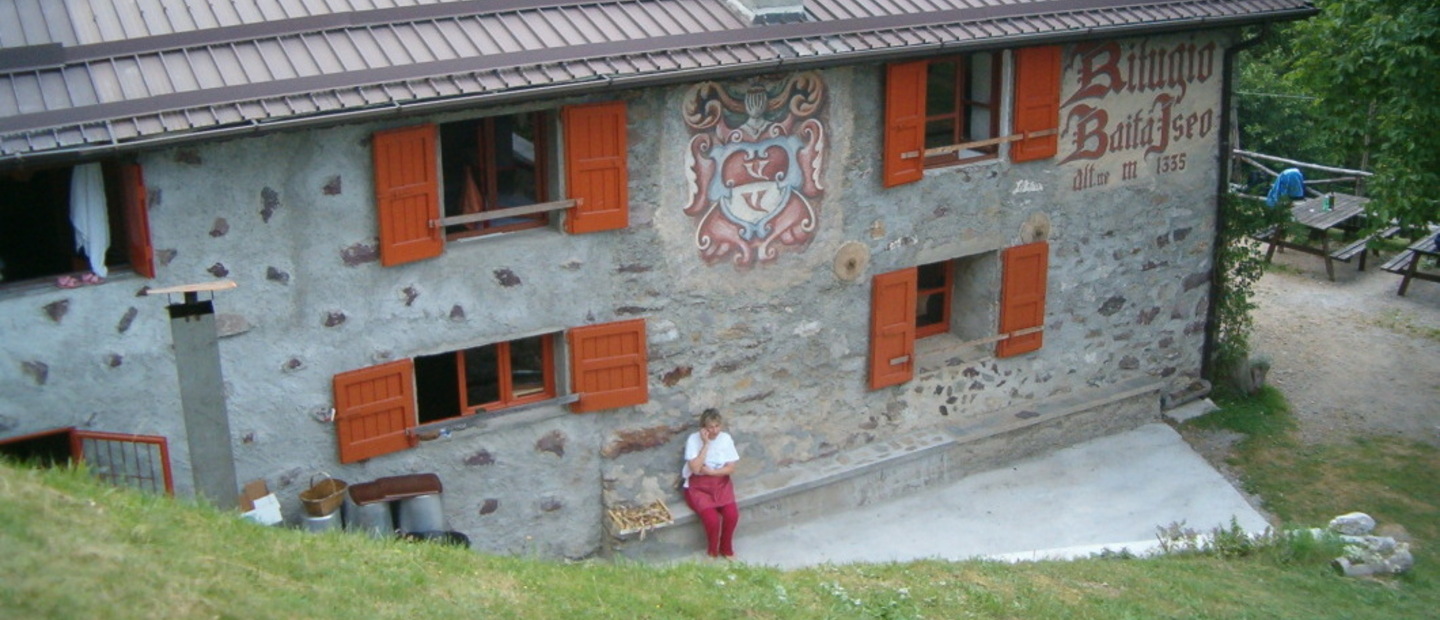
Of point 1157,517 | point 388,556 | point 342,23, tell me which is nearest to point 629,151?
point 342,23

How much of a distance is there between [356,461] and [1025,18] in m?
6.22

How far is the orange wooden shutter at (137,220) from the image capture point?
31.1ft

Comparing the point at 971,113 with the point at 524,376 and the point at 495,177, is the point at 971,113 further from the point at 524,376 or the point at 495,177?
the point at 524,376

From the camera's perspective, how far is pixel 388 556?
339 inches

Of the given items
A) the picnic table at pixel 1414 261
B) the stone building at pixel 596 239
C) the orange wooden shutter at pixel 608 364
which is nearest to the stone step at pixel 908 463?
the stone building at pixel 596 239

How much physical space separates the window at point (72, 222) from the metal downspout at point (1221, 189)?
963cm

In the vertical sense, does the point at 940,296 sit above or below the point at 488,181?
below

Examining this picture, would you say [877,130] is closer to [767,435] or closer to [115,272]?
[767,435]

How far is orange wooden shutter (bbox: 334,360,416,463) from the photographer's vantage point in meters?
10.6

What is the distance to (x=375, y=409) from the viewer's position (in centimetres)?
→ 1077

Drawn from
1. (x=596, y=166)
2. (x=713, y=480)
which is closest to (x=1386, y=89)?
(x=713, y=480)

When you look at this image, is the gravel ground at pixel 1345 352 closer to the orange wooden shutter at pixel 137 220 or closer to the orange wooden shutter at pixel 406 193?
the orange wooden shutter at pixel 406 193

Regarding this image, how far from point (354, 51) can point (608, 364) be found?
301 cm

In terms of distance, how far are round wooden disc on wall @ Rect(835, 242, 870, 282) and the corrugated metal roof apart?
170 centimetres
